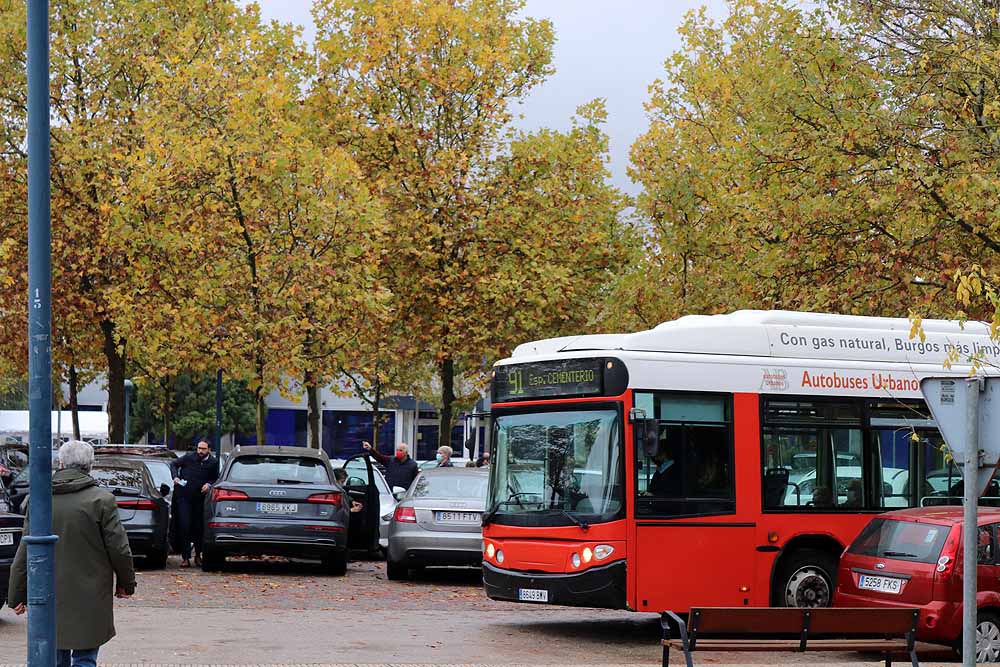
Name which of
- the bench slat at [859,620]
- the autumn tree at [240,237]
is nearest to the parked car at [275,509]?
the autumn tree at [240,237]

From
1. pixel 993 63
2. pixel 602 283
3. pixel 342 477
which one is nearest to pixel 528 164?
pixel 602 283

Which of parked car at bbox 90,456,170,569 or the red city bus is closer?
the red city bus

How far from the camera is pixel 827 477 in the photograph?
1527 cm

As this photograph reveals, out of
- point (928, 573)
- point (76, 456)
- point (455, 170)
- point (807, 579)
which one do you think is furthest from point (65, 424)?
point (76, 456)

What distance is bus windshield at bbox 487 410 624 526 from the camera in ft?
46.2

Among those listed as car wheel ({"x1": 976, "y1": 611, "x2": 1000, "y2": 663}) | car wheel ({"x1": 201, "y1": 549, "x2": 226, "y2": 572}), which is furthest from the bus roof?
car wheel ({"x1": 201, "y1": 549, "x2": 226, "y2": 572})

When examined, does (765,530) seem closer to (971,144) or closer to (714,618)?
(714,618)

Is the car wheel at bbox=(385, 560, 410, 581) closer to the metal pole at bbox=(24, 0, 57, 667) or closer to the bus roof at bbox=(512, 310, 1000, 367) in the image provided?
the bus roof at bbox=(512, 310, 1000, 367)

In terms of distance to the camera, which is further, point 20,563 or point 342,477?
point 342,477

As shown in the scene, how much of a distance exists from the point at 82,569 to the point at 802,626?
17.6ft

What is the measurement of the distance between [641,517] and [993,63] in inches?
319

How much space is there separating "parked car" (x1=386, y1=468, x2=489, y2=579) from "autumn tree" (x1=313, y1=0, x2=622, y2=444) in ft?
41.2

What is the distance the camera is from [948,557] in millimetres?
13102

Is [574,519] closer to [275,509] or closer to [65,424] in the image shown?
[275,509]
